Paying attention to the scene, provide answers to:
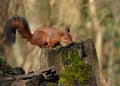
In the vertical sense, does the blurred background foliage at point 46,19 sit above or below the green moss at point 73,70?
above

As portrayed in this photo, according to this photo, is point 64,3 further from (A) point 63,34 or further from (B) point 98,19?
(A) point 63,34

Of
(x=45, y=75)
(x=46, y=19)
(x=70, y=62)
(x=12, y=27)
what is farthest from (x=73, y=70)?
(x=46, y=19)

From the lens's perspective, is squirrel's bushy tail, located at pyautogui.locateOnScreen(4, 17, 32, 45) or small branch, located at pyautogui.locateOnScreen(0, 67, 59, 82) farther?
squirrel's bushy tail, located at pyautogui.locateOnScreen(4, 17, 32, 45)

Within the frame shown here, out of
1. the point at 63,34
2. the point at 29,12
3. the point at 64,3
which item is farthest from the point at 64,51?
the point at 64,3

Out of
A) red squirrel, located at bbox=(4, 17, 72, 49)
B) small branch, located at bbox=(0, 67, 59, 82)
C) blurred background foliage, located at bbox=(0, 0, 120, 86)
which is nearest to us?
small branch, located at bbox=(0, 67, 59, 82)

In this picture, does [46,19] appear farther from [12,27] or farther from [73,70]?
[73,70]

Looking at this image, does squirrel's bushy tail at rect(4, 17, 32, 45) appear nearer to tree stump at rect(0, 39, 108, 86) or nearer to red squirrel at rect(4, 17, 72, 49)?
red squirrel at rect(4, 17, 72, 49)

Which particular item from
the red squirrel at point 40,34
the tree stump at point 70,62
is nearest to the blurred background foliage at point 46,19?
the red squirrel at point 40,34

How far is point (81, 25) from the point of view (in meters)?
11.4

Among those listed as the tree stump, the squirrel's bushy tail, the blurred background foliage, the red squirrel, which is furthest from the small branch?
the blurred background foliage

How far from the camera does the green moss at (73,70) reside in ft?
10.0

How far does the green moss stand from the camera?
10.0 ft

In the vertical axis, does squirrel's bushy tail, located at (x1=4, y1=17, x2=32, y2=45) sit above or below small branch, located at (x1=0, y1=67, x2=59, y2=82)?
above

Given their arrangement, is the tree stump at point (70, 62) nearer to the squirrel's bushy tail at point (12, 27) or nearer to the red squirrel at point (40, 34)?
the red squirrel at point (40, 34)
